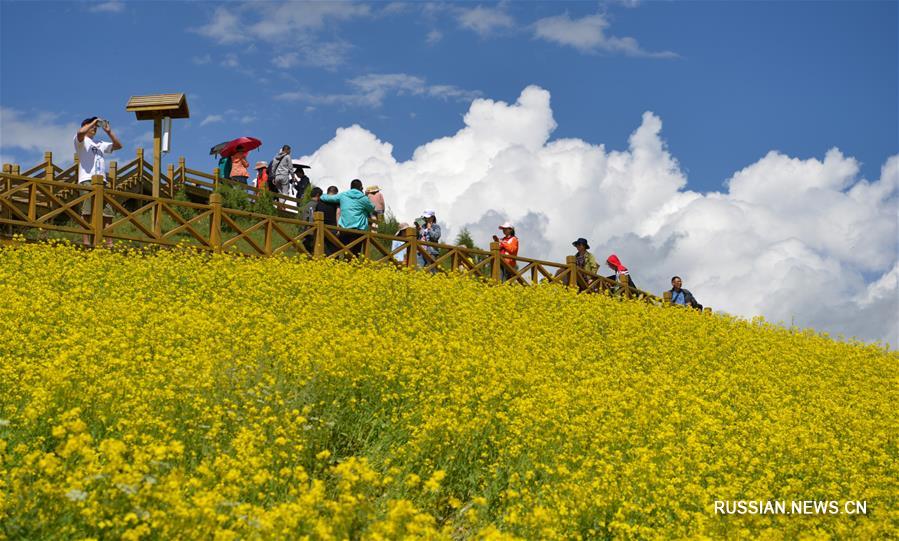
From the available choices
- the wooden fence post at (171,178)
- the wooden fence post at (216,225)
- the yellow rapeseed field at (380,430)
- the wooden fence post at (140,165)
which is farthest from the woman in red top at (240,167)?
the yellow rapeseed field at (380,430)

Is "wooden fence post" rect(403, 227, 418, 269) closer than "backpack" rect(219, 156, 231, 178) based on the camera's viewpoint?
Yes

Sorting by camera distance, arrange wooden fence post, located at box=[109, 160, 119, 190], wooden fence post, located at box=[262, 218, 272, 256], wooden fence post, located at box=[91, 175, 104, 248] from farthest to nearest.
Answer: wooden fence post, located at box=[109, 160, 119, 190] → wooden fence post, located at box=[262, 218, 272, 256] → wooden fence post, located at box=[91, 175, 104, 248]

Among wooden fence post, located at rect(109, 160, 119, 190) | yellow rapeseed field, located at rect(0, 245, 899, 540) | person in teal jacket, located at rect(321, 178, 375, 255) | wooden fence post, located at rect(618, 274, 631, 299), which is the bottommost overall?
yellow rapeseed field, located at rect(0, 245, 899, 540)

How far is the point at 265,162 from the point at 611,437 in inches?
986

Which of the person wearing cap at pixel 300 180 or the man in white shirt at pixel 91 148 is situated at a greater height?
the person wearing cap at pixel 300 180

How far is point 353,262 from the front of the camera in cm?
1823

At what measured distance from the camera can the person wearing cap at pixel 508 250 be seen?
2145cm

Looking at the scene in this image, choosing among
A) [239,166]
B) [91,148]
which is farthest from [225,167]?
[91,148]

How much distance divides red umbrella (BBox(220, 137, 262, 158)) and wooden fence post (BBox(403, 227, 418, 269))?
12604mm

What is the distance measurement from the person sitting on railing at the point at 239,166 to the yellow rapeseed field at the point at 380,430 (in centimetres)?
1700

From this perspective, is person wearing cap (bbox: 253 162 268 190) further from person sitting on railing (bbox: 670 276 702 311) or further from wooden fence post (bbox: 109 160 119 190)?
person sitting on railing (bbox: 670 276 702 311)

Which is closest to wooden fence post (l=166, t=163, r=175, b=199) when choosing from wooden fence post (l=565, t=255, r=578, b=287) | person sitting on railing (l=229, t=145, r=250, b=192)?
person sitting on railing (l=229, t=145, r=250, b=192)

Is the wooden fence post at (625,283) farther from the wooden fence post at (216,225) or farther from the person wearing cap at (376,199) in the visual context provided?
the wooden fence post at (216,225)

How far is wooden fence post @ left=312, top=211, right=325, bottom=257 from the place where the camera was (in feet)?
62.3
